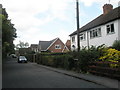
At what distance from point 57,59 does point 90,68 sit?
7.06 metres

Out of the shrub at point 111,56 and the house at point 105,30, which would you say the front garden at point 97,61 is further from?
the house at point 105,30

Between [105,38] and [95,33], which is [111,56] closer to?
[105,38]

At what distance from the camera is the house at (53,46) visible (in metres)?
51.4

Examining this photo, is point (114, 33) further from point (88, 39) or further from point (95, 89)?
point (95, 89)

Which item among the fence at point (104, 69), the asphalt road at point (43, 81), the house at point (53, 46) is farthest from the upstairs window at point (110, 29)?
the house at point (53, 46)

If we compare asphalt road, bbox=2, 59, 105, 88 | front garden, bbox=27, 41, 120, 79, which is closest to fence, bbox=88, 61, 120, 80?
front garden, bbox=27, 41, 120, 79

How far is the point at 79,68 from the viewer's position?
13.1 metres

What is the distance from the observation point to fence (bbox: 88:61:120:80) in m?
9.18

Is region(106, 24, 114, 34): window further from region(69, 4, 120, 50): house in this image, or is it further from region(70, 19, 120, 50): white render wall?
region(70, 19, 120, 50): white render wall

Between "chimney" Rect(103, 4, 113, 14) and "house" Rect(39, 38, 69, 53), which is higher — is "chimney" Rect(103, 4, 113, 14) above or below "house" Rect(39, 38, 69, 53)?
above

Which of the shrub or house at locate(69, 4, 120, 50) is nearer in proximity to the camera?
the shrub

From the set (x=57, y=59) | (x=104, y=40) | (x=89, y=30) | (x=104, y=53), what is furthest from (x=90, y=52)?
(x=89, y=30)

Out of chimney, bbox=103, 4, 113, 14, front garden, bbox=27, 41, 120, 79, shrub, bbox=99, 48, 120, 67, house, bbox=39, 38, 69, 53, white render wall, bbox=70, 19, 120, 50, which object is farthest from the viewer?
house, bbox=39, 38, 69, 53

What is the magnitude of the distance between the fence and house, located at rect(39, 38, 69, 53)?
3962 centimetres
